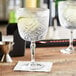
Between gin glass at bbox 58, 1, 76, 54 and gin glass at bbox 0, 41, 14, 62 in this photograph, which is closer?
gin glass at bbox 0, 41, 14, 62

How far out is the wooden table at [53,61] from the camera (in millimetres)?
786

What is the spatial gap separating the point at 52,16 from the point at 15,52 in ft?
1.53

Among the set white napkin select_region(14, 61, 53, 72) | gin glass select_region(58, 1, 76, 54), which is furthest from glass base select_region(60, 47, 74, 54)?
white napkin select_region(14, 61, 53, 72)

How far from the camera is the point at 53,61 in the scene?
0.90 meters

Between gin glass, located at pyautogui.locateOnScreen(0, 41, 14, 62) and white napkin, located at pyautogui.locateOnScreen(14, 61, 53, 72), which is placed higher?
gin glass, located at pyautogui.locateOnScreen(0, 41, 14, 62)

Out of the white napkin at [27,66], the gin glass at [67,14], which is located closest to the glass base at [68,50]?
the gin glass at [67,14]

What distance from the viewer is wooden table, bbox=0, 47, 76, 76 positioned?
79 cm

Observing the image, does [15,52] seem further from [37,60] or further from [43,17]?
[43,17]

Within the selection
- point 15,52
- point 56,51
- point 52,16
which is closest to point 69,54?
point 56,51

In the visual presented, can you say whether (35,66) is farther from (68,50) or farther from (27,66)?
(68,50)

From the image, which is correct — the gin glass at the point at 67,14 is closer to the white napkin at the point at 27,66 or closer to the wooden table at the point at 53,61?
the wooden table at the point at 53,61

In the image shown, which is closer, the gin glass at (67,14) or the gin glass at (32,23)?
the gin glass at (32,23)

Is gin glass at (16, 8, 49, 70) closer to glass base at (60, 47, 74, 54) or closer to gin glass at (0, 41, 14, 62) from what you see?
gin glass at (0, 41, 14, 62)

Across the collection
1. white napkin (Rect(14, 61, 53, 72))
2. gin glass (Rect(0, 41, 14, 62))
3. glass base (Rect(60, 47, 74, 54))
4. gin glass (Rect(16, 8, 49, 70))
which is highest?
gin glass (Rect(16, 8, 49, 70))
